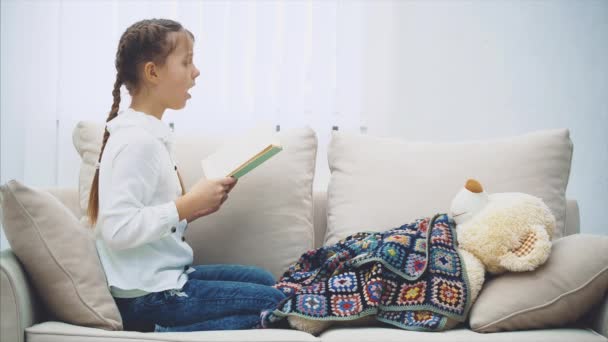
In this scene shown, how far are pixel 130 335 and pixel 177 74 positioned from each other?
0.62 meters

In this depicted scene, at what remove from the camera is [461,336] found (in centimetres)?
114

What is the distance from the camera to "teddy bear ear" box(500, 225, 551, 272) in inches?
47.4

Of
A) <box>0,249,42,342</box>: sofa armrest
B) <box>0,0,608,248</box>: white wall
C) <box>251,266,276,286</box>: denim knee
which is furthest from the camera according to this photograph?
<box>0,0,608,248</box>: white wall

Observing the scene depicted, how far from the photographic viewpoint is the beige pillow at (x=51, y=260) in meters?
1.11

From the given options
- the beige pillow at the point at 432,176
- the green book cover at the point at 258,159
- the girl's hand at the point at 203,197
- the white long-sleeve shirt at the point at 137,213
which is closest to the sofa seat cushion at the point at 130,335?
the white long-sleeve shirt at the point at 137,213

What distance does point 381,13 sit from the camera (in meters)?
2.30

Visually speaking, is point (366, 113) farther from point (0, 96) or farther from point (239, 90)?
point (0, 96)

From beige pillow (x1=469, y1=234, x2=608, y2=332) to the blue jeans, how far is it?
473 millimetres

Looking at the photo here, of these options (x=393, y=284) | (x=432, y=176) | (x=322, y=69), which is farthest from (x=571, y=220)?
(x=322, y=69)

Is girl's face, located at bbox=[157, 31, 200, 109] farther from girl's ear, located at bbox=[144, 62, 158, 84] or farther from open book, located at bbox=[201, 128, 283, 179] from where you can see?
open book, located at bbox=[201, 128, 283, 179]

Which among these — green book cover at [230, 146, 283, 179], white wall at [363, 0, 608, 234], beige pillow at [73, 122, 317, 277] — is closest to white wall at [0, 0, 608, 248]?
white wall at [363, 0, 608, 234]

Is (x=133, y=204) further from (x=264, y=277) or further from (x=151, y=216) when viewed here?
(x=264, y=277)

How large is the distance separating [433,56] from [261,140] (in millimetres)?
1261

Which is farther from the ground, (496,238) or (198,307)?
(496,238)
